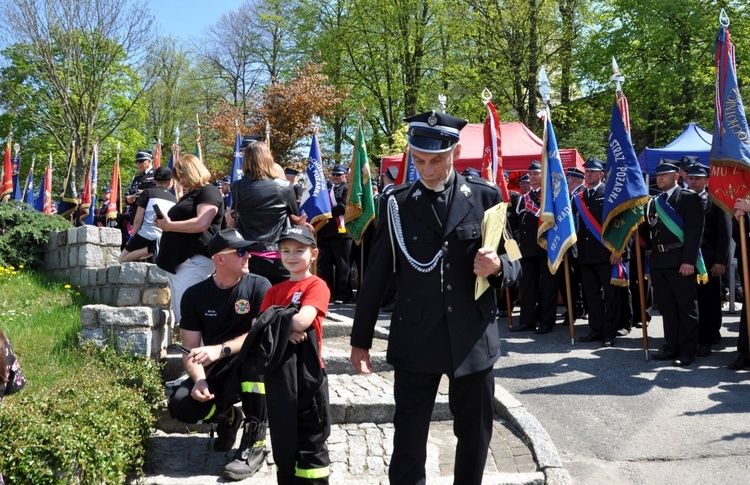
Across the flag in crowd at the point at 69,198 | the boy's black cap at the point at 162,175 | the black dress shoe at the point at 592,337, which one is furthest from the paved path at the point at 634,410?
the flag in crowd at the point at 69,198

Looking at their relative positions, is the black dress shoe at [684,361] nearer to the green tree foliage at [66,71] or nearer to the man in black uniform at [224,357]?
the man in black uniform at [224,357]

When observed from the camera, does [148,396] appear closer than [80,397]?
No

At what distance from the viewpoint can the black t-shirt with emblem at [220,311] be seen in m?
5.24

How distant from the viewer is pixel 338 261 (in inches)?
482

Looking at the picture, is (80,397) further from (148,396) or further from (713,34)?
(713,34)

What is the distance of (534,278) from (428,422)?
21.2 ft

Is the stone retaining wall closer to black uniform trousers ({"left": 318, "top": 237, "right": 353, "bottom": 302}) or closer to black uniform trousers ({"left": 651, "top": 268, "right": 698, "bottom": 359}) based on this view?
black uniform trousers ({"left": 318, "top": 237, "right": 353, "bottom": 302})

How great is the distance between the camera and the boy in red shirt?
431cm

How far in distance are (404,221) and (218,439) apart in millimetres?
2527

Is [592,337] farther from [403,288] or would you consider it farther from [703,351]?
[403,288]

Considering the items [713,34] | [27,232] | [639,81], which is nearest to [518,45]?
[639,81]

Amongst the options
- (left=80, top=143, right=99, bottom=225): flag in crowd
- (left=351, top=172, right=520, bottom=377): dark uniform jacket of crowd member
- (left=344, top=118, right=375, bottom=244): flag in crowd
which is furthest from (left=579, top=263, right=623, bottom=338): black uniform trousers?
(left=80, top=143, right=99, bottom=225): flag in crowd

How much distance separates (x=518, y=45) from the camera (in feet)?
86.8

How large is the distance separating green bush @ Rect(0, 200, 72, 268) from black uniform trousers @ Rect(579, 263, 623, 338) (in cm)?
742
